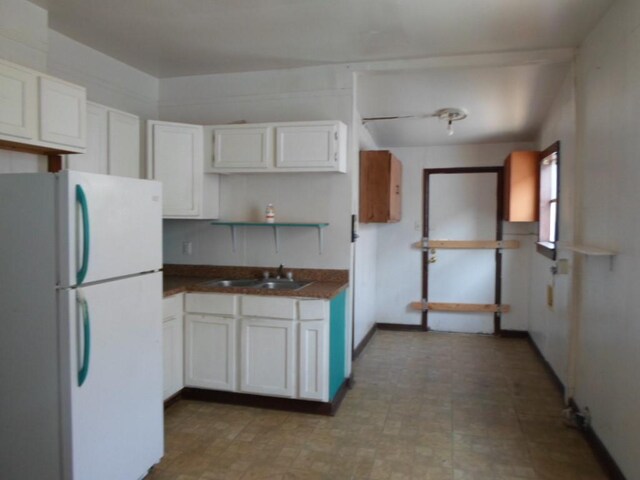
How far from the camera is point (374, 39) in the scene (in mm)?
2977

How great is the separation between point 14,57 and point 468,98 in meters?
3.17

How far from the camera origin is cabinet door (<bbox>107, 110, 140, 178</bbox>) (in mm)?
3121

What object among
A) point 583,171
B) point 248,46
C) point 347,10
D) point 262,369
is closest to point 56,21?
point 248,46

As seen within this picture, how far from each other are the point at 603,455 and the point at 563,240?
1.52 m

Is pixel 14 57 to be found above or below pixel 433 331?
above

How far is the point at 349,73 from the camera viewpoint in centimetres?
346

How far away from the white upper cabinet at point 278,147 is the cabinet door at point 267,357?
44.4 inches

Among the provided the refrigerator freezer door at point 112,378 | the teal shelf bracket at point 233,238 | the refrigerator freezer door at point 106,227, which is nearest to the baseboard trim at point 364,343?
the teal shelf bracket at point 233,238

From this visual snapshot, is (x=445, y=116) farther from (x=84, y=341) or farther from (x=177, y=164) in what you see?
(x=84, y=341)

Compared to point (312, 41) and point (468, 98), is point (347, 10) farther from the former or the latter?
point (468, 98)

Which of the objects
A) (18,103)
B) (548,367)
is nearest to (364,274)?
(548,367)

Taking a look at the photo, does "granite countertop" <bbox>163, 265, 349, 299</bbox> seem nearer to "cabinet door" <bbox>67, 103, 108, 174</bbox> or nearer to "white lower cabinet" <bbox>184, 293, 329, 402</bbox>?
"white lower cabinet" <bbox>184, 293, 329, 402</bbox>

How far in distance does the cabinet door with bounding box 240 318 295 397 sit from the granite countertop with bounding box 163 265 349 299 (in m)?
0.21

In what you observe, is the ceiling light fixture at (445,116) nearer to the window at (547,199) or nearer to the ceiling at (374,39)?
the ceiling at (374,39)
